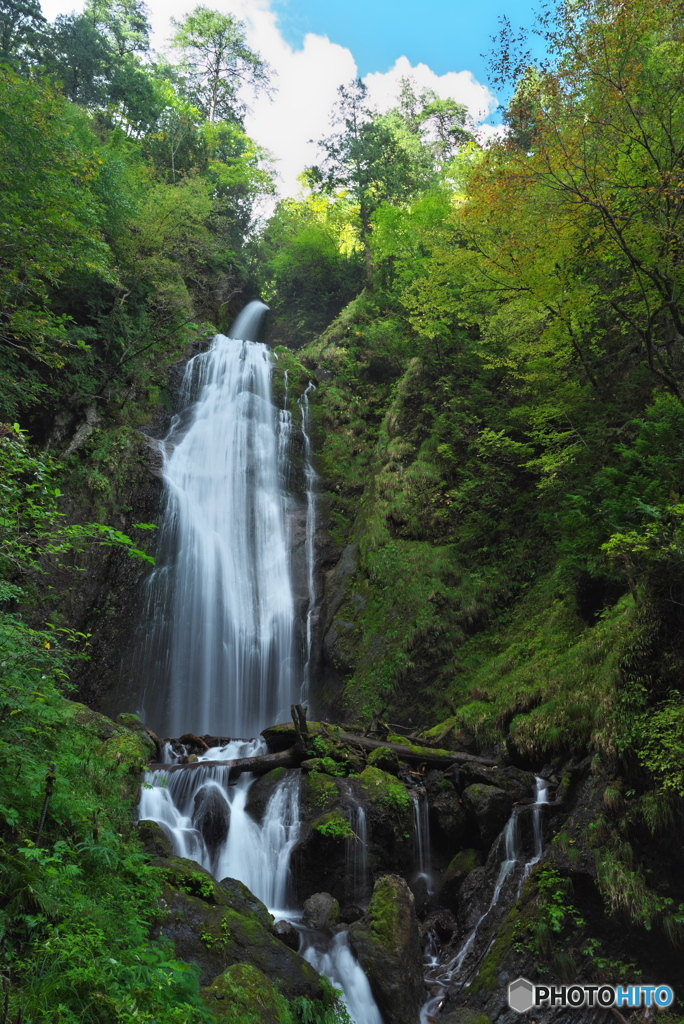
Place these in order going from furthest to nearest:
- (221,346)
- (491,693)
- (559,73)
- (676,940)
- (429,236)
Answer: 1. (221,346)
2. (429,236)
3. (491,693)
4. (559,73)
5. (676,940)

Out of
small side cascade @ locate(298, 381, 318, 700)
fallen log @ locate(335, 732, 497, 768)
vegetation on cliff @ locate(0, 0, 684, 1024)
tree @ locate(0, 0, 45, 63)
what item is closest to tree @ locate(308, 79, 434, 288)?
vegetation on cliff @ locate(0, 0, 684, 1024)

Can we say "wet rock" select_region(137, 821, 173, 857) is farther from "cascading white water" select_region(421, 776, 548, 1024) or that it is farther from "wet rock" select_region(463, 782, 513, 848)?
"wet rock" select_region(463, 782, 513, 848)

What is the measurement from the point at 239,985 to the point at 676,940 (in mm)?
3516

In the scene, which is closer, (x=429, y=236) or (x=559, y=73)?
(x=559, y=73)

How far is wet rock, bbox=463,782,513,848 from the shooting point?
7086mm

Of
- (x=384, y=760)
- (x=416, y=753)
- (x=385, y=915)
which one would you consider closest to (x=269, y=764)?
(x=384, y=760)

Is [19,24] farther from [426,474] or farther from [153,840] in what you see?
[153,840]

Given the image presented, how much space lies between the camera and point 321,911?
6355mm

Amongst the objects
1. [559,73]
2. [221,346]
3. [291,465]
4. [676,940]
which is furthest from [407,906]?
[221,346]

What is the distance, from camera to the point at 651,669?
5.64 metres

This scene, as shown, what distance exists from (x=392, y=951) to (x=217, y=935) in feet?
6.43

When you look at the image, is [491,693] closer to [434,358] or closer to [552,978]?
[552,978]

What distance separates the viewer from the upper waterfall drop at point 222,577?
12898 millimetres

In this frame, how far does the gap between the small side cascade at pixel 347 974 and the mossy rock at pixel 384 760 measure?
2742 millimetres
